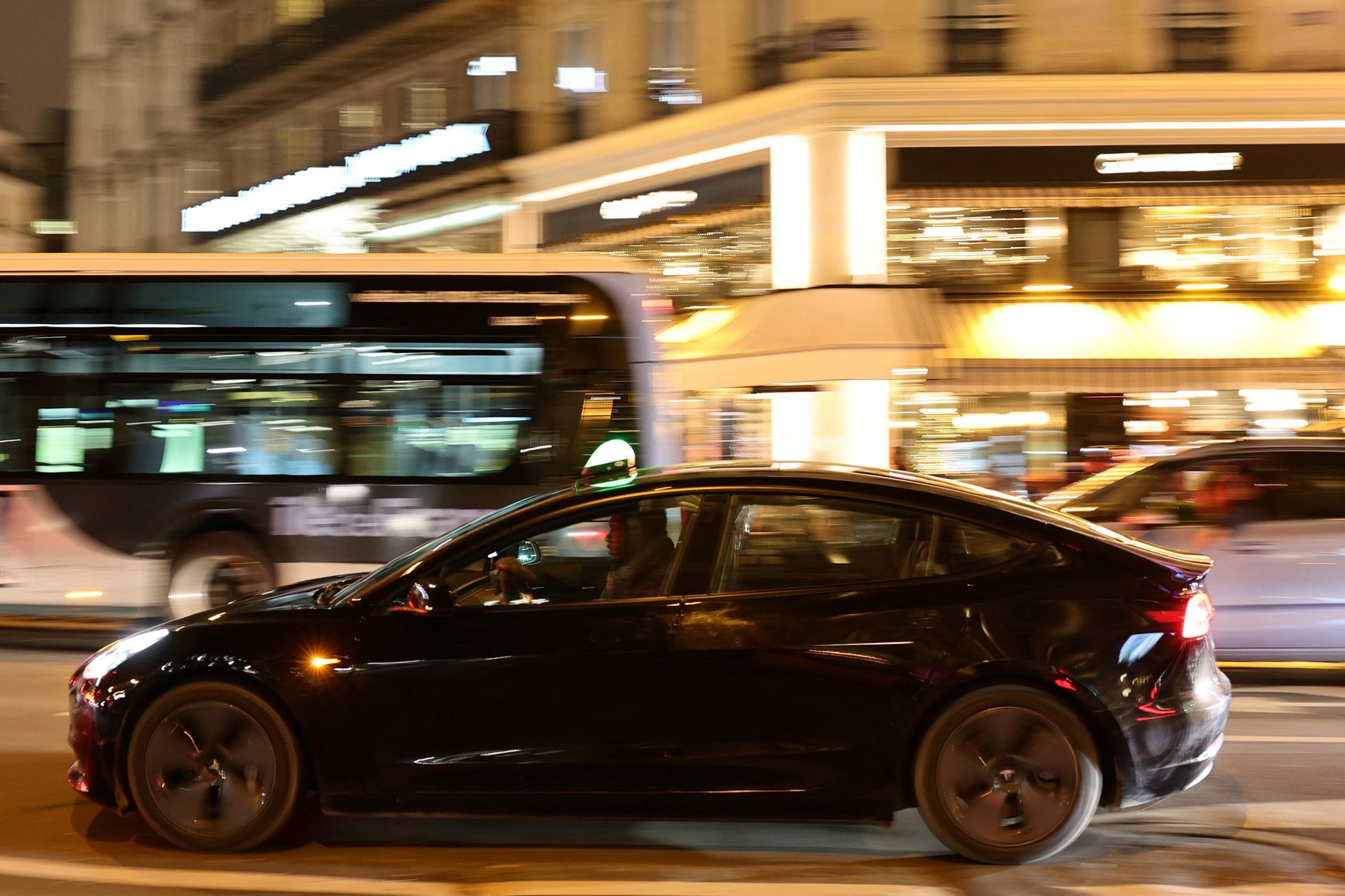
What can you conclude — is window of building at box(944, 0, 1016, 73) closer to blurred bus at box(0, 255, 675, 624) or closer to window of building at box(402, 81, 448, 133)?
blurred bus at box(0, 255, 675, 624)

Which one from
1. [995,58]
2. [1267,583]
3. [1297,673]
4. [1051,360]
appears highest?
[995,58]

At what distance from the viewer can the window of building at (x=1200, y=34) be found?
55.0 ft

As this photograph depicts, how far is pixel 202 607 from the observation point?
409 inches

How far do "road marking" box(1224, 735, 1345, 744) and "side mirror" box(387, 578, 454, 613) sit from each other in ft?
13.9

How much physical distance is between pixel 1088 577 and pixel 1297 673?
4961 millimetres

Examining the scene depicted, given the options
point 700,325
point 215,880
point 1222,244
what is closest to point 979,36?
point 1222,244

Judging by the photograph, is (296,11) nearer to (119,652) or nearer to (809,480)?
(119,652)

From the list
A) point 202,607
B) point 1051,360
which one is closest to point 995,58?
point 1051,360

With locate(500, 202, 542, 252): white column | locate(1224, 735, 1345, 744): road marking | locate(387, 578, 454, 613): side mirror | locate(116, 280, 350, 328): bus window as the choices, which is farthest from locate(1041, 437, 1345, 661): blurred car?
locate(500, 202, 542, 252): white column

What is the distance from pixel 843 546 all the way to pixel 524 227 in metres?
18.0

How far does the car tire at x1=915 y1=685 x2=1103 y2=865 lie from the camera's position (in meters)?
4.92

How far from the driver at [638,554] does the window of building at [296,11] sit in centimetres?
2582

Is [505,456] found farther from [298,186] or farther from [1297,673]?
[298,186]

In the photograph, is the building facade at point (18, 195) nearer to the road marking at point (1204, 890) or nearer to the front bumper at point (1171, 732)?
the front bumper at point (1171, 732)
